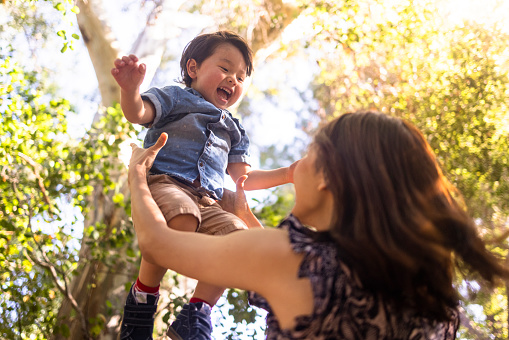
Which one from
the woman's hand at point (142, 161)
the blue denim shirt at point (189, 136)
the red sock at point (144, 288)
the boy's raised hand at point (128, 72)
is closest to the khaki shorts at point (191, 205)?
the blue denim shirt at point (189, 136)

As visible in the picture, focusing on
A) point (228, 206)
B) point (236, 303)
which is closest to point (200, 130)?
point (228, 206)

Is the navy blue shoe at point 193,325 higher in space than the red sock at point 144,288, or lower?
lower

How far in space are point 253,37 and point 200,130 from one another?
4.08 metres

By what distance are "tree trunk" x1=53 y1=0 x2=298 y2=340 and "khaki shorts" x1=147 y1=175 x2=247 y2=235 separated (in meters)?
2.02

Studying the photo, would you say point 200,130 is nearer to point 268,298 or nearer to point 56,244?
point 268,298

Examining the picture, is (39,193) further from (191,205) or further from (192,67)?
(191,205)

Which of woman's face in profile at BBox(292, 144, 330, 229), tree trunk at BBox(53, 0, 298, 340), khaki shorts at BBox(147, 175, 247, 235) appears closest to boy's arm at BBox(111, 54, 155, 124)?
khaki shorts at BBox(147, 175, 247, 235)

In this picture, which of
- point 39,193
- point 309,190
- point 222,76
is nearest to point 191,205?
point 309,190

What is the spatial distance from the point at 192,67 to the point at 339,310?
1.61 metres

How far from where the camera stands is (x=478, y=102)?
13.4 ft

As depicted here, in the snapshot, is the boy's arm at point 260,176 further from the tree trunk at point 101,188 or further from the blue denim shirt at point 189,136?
the tree trunk at point 101,188

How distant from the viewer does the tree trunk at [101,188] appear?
4.26m

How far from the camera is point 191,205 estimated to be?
1.98 meters

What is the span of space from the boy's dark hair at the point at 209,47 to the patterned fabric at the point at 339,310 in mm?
1403
